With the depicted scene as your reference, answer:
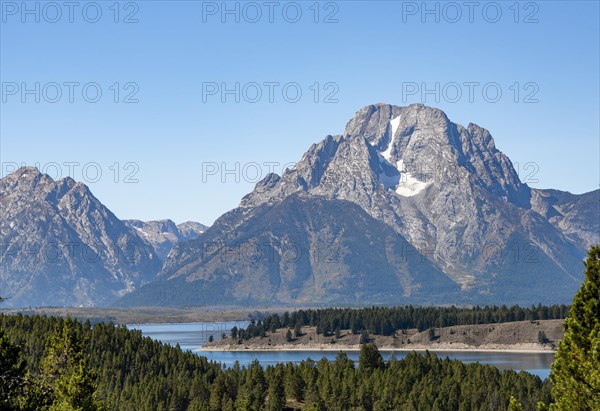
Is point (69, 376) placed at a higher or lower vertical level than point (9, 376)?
lower

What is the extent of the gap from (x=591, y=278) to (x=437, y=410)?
406ft

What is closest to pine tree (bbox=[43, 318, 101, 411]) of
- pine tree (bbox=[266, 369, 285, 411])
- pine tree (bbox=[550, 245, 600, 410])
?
pine tree (bbox=[550, 245, 600, 410])

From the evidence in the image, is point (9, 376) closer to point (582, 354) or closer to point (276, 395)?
point (582, 354)

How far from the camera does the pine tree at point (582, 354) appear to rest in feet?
180

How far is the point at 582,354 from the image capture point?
2222 inches

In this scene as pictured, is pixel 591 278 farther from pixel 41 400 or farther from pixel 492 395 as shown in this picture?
pixel 492 395

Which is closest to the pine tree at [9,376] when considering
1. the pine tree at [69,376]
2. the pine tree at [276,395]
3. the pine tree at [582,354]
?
the pine tree at [69,376]

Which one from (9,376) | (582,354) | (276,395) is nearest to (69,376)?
(9,376)

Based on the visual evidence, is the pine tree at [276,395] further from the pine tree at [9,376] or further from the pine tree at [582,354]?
the pine tree at [582,354]

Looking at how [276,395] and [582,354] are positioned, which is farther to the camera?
[276,395]

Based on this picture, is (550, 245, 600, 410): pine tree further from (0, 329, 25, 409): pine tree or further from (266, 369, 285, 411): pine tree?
(266, 369, 285, 411): pine tree

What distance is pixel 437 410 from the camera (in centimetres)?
17650

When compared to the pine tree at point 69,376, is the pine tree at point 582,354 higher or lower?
higher


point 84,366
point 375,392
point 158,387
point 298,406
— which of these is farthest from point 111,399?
point 84,366
